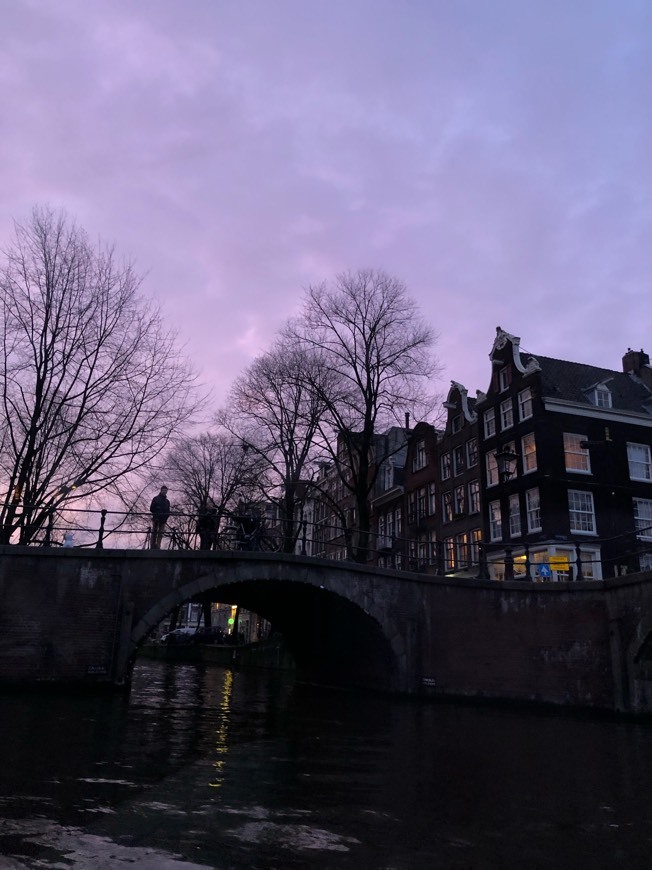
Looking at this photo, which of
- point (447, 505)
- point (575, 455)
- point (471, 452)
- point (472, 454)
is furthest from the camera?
point (447, 505)

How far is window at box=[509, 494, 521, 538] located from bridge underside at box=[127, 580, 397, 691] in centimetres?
1089

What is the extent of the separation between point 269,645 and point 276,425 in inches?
577

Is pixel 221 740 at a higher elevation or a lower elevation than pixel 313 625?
lower

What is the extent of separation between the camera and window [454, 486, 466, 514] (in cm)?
3688

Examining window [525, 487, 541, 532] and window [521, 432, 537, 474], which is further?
window [521, 432, 537, 474]

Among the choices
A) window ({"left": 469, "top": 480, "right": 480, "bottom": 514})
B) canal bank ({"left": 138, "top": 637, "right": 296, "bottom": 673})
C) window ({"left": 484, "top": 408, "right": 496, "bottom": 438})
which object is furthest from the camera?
canal bank ({"left": 138, "top": 637, "right": 296, "bottom": 673})

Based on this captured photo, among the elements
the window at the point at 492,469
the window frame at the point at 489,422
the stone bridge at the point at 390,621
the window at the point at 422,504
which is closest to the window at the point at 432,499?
the window at the point at 422,504

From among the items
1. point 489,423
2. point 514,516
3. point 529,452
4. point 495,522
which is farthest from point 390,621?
point 489,423

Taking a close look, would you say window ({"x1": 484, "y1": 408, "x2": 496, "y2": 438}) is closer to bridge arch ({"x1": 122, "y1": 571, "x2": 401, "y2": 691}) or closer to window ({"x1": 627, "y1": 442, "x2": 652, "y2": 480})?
window ({"x1": 627, "y1": 442, "x2": 652, "y2": 480})

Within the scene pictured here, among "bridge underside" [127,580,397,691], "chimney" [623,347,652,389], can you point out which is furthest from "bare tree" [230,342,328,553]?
"chimney" [623,347,652,389]

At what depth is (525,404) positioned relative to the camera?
32.9 metres

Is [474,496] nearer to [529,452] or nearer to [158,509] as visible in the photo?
[529,452]

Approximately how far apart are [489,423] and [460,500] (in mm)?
4638

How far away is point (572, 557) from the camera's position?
97.5ft
